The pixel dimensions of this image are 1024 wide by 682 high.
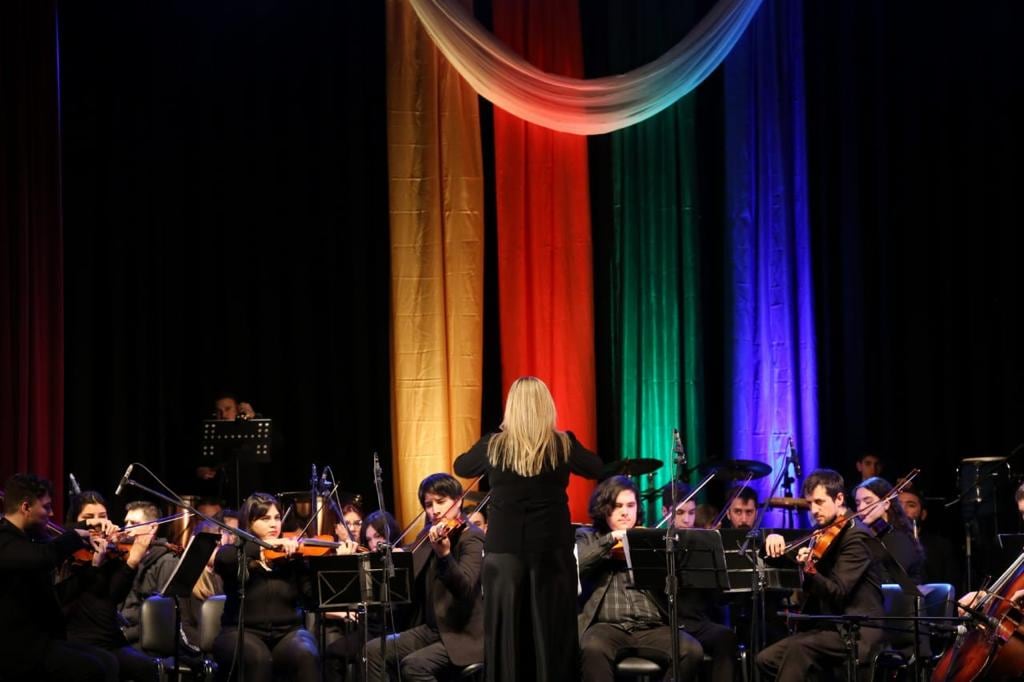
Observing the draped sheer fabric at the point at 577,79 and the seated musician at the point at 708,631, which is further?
the draped sheer fabric at the point at 577,79

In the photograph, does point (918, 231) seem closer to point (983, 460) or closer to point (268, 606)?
point (983, 460)

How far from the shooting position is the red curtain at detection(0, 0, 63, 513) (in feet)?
31.6

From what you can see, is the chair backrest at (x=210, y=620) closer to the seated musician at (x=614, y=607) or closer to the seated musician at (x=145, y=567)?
the seated musician at (x=145, y=567)

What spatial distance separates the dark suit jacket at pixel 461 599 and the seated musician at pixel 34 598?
1.75 m

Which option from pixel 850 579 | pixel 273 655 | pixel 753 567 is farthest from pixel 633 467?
pixel 273 655

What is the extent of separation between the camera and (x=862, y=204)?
35.6 ft

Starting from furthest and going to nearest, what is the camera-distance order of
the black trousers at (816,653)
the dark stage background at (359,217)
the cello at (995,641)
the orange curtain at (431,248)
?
1. the dark stage background at (359,217)
2. the orange curtain at (431,248)
3. the black trousers at (816,653)
4. the cello at (995,641)

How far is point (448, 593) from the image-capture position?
738cm

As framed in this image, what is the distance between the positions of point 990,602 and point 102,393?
22.0 feet

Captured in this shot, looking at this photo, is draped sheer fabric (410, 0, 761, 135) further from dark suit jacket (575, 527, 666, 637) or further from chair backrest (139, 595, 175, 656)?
chair backrest (139, 595, 175, 656)

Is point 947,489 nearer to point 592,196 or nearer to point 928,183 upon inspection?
point 928,183

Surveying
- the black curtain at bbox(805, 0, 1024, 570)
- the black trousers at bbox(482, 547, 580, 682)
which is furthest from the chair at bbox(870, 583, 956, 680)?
the black curtain at bbox(805, 0, 1024, 570)

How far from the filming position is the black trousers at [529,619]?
6.20 m

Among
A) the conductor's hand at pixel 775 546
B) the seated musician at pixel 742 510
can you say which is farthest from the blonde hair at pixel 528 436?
the seated musician at pixel 742 510
